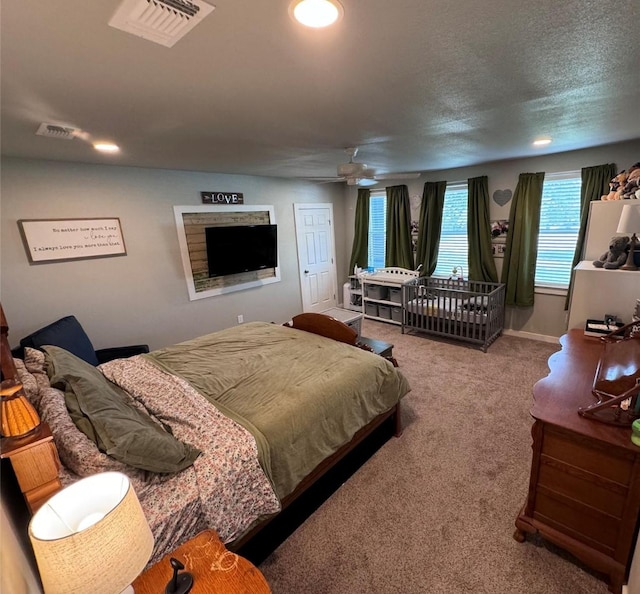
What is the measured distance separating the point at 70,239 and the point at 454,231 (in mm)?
4904

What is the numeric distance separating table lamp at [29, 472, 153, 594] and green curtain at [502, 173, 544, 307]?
185 inches

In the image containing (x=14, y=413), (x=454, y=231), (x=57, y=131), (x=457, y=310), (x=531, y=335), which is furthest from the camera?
(x=454, y=231)

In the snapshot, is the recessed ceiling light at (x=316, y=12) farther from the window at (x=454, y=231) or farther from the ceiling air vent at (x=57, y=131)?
the window at (x=454, y=231)

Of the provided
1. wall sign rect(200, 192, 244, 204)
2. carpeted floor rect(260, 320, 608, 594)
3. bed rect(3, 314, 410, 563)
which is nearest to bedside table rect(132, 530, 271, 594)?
bed rect(3, 314, 410, 563)

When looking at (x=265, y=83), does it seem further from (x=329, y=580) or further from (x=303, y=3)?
(x=329, y=580)

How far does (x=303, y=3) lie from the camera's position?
0.94 m

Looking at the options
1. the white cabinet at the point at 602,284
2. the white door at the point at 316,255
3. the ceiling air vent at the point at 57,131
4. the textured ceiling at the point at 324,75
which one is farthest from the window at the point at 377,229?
the ceiling air vent at the point at 57,131

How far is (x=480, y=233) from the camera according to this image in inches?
175

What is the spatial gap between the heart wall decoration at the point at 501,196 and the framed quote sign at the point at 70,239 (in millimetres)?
4768

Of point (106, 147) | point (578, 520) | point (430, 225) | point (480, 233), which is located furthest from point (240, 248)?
point (578, 520)

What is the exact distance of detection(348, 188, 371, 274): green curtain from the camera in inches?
224

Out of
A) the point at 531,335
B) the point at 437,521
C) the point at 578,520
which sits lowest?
the point at 437,521

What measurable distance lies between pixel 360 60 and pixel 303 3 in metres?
0.45

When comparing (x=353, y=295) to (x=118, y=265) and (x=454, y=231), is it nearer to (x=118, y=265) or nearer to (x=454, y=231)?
(x=454, y=231)
